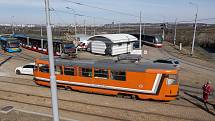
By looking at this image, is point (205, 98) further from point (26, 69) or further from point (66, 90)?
point (26, 69)

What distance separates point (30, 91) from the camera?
68.3ft

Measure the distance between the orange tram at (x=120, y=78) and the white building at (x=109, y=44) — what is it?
21.6 meters

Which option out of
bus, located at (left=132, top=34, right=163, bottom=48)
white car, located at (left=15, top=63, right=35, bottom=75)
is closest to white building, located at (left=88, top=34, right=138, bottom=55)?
bus, located at (left=132, top=34, right=163, bottom=48)

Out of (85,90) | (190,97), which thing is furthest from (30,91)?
(190,97)

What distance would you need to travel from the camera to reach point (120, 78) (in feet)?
59.9

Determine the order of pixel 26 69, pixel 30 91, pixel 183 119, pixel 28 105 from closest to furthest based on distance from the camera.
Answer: pixel 183 119
pixel 28 105
pixel 30 91
pixel 26 69

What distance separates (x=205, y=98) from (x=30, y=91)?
1403cm

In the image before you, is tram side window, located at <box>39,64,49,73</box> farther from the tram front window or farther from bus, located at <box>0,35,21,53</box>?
the tram front window

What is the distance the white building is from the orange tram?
21.6 meters

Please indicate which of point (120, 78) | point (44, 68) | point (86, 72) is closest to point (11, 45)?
point (44, 68)

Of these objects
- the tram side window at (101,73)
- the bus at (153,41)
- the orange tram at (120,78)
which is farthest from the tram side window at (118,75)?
the bus at (153,41)

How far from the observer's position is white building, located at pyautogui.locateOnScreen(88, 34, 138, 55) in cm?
4228

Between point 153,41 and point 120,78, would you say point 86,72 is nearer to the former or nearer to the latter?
point 120,78

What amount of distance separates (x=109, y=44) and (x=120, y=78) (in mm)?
24423
